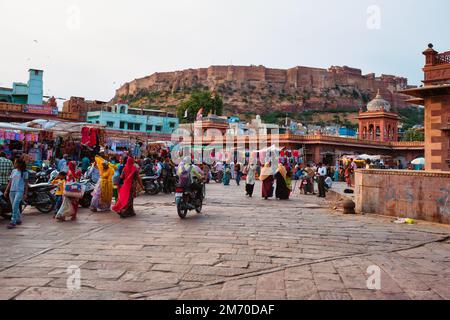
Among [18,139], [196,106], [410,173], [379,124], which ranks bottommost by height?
[410,173]

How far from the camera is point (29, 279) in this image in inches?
159

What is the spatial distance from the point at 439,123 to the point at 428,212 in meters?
6.73

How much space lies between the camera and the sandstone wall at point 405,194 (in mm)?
8281

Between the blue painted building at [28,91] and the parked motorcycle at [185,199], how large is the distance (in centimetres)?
2709

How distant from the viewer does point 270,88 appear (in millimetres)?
88125

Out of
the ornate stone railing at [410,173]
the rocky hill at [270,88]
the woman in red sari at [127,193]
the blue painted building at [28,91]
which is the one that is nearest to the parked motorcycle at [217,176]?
the ornate stone railing at [410,173]

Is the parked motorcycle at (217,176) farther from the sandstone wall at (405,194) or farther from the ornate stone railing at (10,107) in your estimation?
the ornate stone railing at (10,107)

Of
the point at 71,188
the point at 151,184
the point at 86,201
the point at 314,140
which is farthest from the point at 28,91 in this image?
the point at 71,188

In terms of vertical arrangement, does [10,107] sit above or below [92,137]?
above

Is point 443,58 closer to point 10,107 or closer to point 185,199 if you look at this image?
point 185,199

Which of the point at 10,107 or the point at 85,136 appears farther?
the point at 10,107

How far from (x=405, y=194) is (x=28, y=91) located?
3046 centimetres
